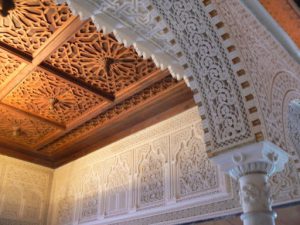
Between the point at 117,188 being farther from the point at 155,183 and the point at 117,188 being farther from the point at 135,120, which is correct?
the point at 135,120

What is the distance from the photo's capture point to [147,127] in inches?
192

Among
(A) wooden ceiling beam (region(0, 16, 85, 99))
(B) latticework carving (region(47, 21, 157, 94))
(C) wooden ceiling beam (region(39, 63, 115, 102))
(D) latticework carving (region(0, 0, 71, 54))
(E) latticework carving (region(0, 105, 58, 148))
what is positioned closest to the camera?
(D) latticework carving (region(0, 0, 71, 54))

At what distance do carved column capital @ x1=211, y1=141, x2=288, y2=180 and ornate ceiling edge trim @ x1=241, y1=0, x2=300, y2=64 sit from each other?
1106 mm

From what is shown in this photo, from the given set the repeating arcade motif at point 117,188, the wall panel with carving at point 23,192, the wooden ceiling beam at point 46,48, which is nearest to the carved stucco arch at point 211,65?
the wooden ceiling beam at point 46,48

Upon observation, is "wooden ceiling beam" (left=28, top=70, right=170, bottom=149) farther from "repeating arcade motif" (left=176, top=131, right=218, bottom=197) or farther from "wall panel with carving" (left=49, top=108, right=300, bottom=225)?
"repeating arcade motif" (left=176, top=131, right=218, bottom=197)

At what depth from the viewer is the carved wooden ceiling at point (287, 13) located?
2844 mm

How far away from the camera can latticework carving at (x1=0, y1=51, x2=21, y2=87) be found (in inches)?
150

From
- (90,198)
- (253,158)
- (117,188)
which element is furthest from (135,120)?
(253,158)

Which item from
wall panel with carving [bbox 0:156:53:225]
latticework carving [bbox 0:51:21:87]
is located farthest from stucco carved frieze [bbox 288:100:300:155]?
wall panel with carving [bbox 0:156:53:225]

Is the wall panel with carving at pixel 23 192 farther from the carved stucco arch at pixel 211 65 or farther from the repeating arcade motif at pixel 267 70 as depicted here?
the repeating arcade motif at pixel 267 70

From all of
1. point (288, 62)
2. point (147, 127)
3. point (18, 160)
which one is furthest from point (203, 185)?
point (18, 160)

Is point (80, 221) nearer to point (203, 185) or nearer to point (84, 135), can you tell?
point (84, 135)

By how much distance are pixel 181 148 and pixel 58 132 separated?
2.09 meters

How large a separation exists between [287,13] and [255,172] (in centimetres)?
146
